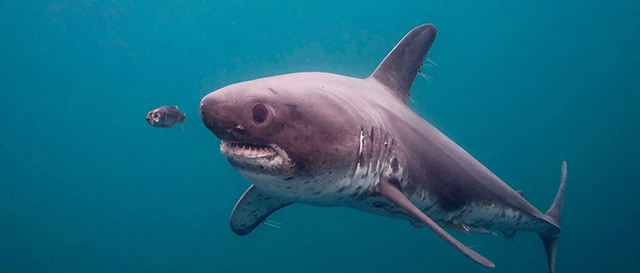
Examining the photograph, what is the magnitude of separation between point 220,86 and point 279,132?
25.0 m

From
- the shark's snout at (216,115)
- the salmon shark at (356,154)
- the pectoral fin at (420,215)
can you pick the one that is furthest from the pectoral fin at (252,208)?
the shark's snout at (216,115)

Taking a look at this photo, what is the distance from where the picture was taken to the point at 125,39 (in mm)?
26109

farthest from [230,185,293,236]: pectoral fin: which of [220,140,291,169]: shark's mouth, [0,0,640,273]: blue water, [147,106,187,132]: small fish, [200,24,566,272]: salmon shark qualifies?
[0,0,640,273]: blue water

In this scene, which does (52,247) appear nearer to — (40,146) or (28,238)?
(28,238)

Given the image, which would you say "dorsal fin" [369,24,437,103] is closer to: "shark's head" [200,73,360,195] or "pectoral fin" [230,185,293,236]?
"pectoral fin" [230,185,293,236]

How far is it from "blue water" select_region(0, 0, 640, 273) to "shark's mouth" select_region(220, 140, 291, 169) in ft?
48.5

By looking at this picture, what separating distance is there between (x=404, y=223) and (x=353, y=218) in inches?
113

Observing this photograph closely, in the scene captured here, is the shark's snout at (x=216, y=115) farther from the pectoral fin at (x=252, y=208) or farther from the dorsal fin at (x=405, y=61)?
the dorsal fin at (x=405, y=61)

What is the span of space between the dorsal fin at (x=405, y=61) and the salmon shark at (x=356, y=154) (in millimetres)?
14

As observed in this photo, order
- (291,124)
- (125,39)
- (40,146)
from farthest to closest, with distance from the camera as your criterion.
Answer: (125,39) < (40,146) < (291,124)

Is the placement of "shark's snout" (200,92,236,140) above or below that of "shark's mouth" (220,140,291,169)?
above

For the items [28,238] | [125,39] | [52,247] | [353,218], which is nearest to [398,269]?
[353,218]

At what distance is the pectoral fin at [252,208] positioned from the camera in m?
4.12

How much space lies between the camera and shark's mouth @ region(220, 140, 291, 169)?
1.89 meters
